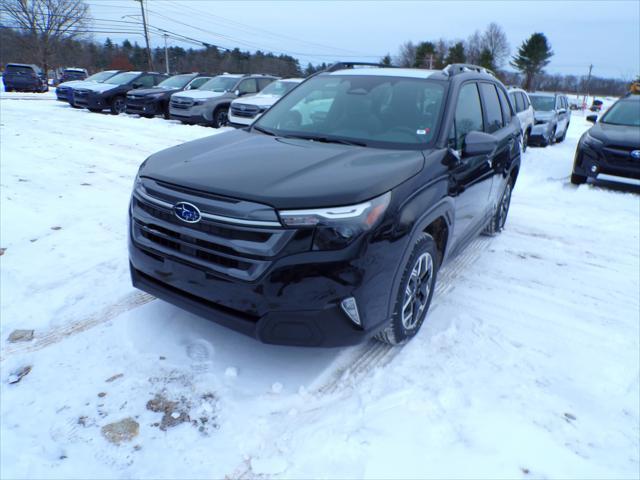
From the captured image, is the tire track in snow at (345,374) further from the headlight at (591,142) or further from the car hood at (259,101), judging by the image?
the car hood at (259,101)

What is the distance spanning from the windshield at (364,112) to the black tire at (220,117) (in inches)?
407

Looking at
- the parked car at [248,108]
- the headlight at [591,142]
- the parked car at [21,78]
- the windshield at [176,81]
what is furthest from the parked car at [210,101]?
the parked car at [21,78]

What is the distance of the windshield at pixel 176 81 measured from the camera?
1644cm

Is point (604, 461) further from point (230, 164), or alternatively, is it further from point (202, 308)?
point (230, 164)

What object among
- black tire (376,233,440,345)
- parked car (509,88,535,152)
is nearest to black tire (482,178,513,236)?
black tire (376,233,440,345)

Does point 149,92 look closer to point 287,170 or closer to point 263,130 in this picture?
point 263,130

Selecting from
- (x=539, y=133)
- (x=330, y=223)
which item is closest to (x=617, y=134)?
(x=539, y=133)

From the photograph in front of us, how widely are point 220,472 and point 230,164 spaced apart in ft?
5.41

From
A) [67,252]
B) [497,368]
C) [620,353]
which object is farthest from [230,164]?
[620,353]

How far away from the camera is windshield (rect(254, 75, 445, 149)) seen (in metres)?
3.20

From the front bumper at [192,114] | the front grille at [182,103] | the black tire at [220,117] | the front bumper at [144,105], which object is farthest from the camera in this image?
the front bumper at [144,105]

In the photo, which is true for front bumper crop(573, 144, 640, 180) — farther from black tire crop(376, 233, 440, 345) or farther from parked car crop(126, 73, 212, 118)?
parked car crop(126, 73, 212, 118)

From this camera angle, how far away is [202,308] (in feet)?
8.13

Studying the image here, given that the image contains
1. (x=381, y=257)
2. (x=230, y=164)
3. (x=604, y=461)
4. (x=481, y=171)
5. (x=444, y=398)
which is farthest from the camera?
(x=481, y=171)
